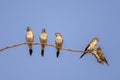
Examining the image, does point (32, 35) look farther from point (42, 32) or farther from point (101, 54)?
point (101, 54)

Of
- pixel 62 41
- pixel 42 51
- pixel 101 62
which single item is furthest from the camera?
pixel 62 41

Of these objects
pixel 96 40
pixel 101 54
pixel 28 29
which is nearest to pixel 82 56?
pixel 101 54

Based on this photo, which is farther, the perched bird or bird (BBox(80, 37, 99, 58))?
bird (BBox(80, 37, 99, 58))

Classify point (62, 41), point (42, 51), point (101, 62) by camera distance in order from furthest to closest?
point (62, 41) → point (42, 51) → point (101, 62)

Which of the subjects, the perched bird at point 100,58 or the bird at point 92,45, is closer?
the perched bird at point 100,58

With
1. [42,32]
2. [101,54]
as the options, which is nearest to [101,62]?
[101,54]

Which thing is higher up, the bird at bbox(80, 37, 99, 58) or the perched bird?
the perched bird

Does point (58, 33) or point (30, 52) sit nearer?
point (30, 52)

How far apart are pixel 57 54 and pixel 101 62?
7.56 feet

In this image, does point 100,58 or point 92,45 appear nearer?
point 100,58

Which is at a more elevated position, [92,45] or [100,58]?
[100,58]

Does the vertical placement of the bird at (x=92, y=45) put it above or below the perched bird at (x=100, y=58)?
below

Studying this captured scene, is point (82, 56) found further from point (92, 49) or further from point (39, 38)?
point (39, 38)

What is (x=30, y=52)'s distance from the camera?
45.7 ft
